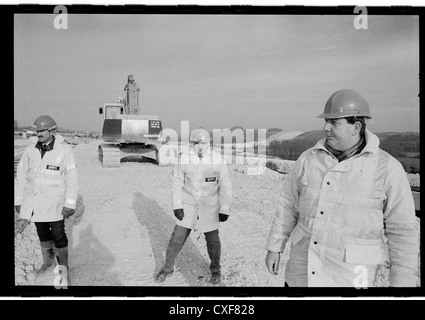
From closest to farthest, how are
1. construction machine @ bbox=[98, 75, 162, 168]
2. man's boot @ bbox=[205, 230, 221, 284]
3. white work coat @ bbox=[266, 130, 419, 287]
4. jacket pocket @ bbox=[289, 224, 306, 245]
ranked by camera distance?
white work coat @ bbox=[266, 130, 419, 287], jacket pocket @ bbox=[289, 224, 306, 245], man's boot @ bbox=[205, 230, 221, 284], construction machine @ bbox=[98, 75, 162, 168]

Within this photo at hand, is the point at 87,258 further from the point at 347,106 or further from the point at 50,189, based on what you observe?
the point at 347,106

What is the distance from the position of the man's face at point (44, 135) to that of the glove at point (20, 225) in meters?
0.52

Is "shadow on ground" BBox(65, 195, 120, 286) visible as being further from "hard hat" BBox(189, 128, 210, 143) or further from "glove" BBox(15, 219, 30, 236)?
"hard hat" BBox(189, 128, 210, 143)

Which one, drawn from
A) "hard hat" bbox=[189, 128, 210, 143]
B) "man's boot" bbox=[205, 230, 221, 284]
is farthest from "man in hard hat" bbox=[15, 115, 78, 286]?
"man's boot" bbox=[205, 230, 221, 284]

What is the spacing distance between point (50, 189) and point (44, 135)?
0.35 metres

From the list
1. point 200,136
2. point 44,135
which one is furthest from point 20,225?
point 200,136

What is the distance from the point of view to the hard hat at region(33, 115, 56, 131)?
7.75 ft

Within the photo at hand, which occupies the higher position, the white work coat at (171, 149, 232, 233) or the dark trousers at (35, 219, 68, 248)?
the white work coat at (171, 149, 232, 233)

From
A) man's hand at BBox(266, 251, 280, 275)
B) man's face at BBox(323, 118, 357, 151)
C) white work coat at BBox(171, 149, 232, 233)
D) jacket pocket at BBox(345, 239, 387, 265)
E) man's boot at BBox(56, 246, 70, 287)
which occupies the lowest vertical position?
man's boot at BBox(56, 246, 70, 287)

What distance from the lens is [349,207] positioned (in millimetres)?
1854

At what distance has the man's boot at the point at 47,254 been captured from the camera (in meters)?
2.45

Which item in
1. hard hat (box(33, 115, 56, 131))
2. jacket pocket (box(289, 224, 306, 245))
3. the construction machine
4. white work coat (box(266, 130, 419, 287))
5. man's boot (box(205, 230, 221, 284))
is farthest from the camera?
the construction machine
